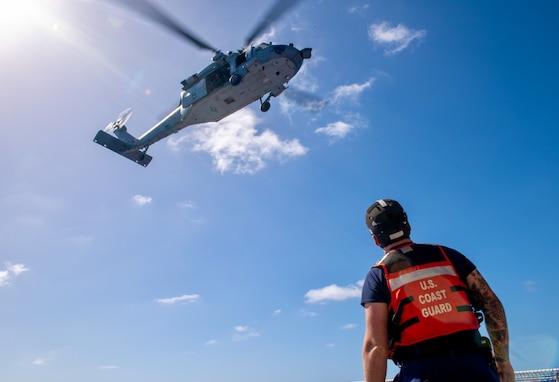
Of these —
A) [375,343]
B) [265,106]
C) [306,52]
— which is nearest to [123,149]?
[265,106]

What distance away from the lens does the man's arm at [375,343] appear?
9.20ft

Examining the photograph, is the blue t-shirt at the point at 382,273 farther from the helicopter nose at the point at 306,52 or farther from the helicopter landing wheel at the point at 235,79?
the helicopter nose at the point at 306,52

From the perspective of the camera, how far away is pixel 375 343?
2.85 m

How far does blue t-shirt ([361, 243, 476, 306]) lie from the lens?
300cm

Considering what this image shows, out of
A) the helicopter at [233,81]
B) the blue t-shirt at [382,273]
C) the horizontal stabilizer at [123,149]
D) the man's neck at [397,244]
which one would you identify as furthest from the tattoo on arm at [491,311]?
the horizontal stabilizer at [123,149]

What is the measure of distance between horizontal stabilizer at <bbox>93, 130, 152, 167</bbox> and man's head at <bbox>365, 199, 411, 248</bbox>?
29.2 m

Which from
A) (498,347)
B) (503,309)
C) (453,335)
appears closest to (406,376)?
(453,335)

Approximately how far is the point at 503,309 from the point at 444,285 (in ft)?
2.59

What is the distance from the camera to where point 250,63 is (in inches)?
862

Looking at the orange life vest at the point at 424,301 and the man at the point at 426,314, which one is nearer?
the man at the point at 426,314

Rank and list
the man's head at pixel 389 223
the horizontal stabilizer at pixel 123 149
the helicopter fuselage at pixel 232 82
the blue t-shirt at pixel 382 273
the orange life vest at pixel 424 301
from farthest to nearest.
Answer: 1. the horizontal stabilizer at pixel 123 149
2. the helicopter fuselage at pixel 232 82
3. the man's head at pixel 389 223
4. the blue t-shirt at pixel 382 273
5. the orange life vest at pixel 424 301

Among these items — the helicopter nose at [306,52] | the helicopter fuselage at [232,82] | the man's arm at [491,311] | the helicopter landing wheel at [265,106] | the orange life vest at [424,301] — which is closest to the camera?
the orange life vest at [424,301]

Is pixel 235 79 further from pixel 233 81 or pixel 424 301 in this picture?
pixel 424 301

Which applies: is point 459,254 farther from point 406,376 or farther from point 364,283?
point 406,376
